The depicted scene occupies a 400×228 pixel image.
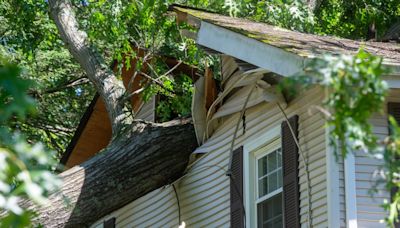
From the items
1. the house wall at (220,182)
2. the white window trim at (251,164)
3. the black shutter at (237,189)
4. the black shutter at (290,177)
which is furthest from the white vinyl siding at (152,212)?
the black shutter at (290,177)

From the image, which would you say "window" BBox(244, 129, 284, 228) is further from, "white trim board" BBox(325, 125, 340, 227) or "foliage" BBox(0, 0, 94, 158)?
"foliage" BBox(0, 0, 94, 158)

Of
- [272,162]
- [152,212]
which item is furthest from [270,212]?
[152,212]

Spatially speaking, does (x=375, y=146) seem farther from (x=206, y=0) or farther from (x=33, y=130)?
(x=33, y=130)

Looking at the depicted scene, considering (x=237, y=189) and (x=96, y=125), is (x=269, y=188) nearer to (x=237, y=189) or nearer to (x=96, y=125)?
(x=237, y=189)

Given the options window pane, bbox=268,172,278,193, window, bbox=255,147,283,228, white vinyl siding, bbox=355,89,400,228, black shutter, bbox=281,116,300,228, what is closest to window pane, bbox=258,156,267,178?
window, bbox=255,147,283,228

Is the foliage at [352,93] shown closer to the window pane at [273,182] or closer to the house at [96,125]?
the window pane at [273,182]

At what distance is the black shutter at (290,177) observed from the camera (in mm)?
11172

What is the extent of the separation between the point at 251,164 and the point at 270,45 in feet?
6.30

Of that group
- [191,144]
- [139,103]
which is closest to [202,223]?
[191,144]

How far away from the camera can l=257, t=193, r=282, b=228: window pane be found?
11781 millimetres

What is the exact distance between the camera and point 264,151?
12164 millimetres

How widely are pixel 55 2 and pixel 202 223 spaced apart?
423cm

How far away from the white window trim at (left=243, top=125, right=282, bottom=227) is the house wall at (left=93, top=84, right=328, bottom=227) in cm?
9

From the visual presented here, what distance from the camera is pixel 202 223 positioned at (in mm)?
13211
